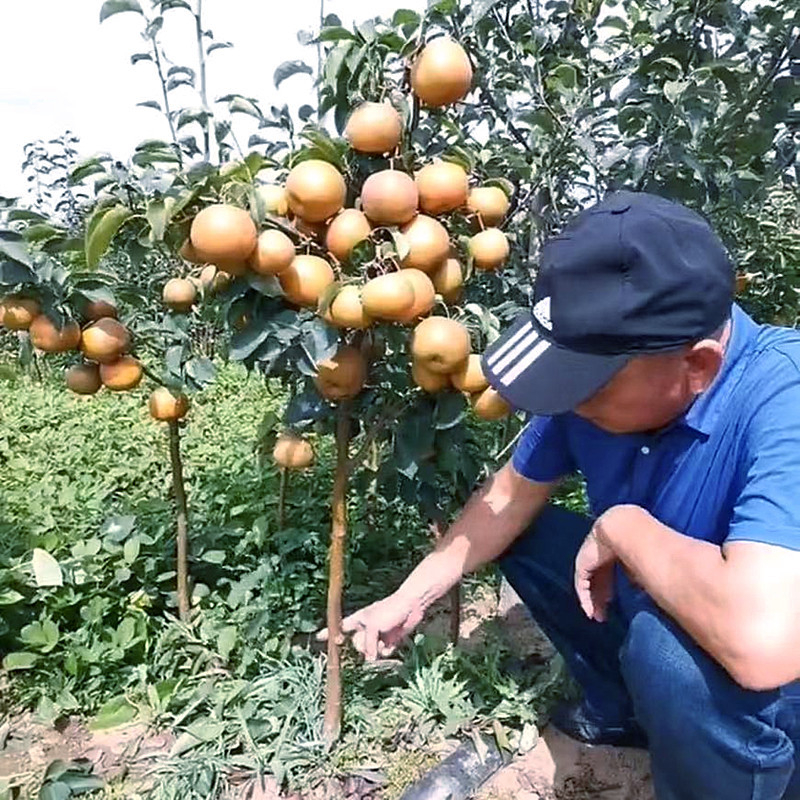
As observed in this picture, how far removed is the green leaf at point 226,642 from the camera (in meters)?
2.28

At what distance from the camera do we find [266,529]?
2.62 m

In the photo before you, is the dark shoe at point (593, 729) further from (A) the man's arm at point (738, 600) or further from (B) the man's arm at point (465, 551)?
(A) the man's arm at point (738, 600)

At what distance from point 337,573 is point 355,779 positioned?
42cm

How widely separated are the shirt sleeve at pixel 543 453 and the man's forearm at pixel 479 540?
4 centimetres

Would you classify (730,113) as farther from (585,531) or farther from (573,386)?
(573,386)

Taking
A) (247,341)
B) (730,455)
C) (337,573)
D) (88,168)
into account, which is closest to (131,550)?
(337,573)

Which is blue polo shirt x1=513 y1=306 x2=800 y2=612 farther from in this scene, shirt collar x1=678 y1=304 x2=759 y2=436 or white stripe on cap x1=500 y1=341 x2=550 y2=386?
white stripe on cap x1=500 y1=341 x2=550 y2=386

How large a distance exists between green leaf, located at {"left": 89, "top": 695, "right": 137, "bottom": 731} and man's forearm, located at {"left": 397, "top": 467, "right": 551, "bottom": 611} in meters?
0.70

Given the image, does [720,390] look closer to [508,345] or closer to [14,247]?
[508,345]

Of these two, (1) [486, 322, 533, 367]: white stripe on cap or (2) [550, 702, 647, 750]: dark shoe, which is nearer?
(1) [486, 322, 533, 367]: white stripe on cap

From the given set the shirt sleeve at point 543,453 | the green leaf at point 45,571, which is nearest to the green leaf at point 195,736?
the green leaf at point 45,571

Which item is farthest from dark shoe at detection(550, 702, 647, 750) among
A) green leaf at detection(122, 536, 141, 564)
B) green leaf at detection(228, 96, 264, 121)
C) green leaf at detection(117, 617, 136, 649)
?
green leaf at detection(228, 96, 264, 121)

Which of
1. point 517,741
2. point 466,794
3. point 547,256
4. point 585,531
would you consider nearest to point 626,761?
point 517,741

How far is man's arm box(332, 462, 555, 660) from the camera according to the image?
1904mm
